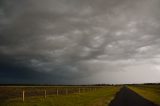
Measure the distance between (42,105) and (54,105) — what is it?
1197 millimetres

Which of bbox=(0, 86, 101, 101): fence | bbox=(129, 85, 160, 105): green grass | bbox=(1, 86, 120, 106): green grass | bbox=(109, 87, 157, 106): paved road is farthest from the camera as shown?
bbox=(0, 86, 101, 101): fence

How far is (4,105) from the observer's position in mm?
22000

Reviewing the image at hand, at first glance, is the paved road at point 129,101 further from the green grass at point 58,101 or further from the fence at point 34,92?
the fence at point 34,92

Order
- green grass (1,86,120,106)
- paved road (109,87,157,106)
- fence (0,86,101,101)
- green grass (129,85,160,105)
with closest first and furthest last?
green grass (1,86,120,106) → paved road (109,87,157,106) → green grass (129,85,160,105) → fence (0,86,101,101)

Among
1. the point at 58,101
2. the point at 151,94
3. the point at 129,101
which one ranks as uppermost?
the point at 58,101

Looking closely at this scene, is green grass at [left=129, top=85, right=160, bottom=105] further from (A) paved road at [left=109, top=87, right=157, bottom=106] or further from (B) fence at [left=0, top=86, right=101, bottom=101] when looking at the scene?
(B) fence at [left=0, top=86, right=101, bottom=101]

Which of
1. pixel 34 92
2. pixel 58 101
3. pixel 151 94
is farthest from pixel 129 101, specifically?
pixel 34 92

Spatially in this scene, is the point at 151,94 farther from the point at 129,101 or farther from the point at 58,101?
the point at 58,101

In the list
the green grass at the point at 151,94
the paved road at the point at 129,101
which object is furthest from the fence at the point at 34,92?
the green grass at the point at 151,94

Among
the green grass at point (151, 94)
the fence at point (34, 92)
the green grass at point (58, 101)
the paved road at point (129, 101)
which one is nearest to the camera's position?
the green grass at point (58, 101)

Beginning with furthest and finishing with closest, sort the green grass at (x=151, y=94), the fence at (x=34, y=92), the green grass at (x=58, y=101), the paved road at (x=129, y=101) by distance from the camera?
the fence at (x=34, y=92), the green grass at (x=151, y=94), the paved road at (x=129, y=101), the green grass at (x=58, y=101)

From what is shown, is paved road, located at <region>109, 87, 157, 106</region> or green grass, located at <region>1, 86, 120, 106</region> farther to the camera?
paved road, located at <region>109, 87, 157, 106</region>

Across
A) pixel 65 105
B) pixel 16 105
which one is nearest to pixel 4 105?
pixel 16 105

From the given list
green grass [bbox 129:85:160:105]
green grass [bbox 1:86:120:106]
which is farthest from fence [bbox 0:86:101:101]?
green grass [bbox 129:85:160:105]
